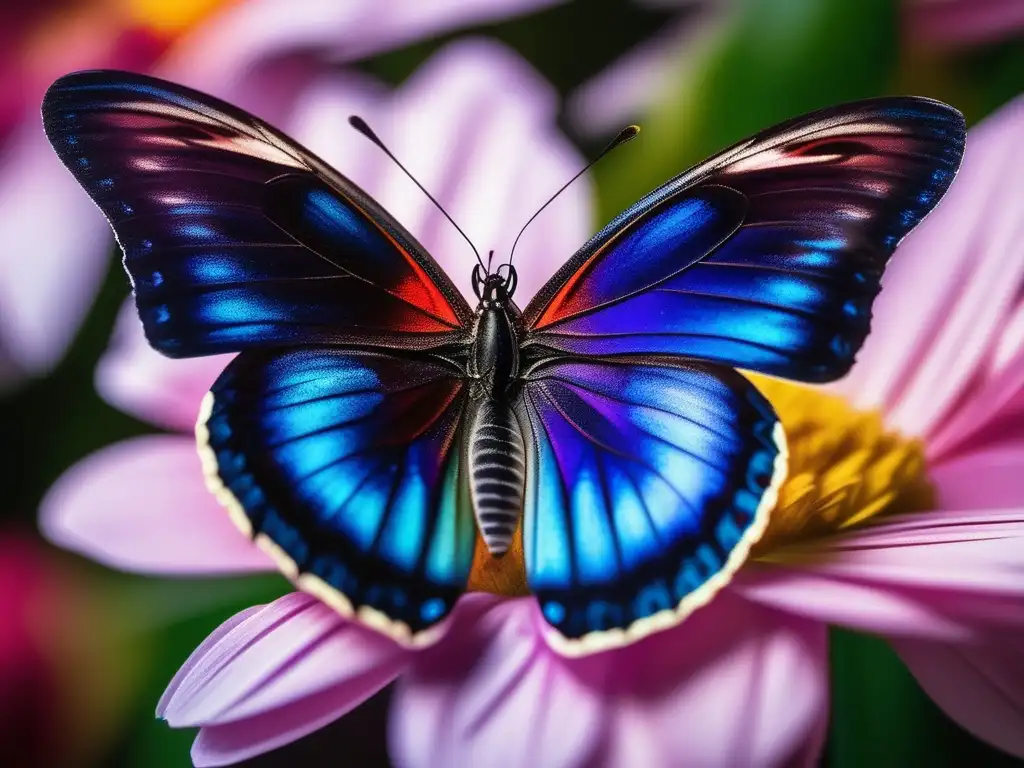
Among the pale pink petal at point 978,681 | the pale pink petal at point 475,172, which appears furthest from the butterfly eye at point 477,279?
the pale pink petal at point 978,681

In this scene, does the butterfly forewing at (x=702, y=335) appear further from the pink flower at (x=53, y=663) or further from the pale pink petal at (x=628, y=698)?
the pink flower at (x=53, y=663)

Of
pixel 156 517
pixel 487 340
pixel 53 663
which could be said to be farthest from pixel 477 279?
pixel 53 663

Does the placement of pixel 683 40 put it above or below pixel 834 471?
above

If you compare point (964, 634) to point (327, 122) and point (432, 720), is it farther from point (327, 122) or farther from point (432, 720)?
point (327, 122)

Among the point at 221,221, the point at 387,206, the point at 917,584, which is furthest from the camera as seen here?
the point at 387,206

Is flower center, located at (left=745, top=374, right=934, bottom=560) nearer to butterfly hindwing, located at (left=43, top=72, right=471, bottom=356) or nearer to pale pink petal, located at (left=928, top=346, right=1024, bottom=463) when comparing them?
pale pink petal, located at (left=928, top=346, right=1024, bottom=463)

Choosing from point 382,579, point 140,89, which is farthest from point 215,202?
point 382,579

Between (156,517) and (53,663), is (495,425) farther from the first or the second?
(53,663)
